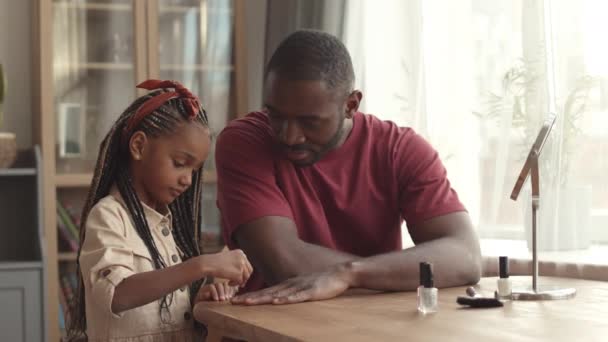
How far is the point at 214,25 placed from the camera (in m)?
4.13

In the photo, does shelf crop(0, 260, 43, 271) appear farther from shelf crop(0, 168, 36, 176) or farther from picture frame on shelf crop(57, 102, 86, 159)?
picture frame on shelf crop(57, 102, 86, 159)

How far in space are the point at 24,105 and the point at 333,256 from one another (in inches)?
95.4

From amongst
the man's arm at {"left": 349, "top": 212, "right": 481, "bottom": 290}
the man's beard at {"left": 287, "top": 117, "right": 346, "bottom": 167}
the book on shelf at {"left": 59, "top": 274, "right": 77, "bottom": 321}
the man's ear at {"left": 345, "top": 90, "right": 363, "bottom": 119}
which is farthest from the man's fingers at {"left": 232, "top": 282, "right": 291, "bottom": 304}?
the book on shelf at {"left": 59, "top": 274, "right": 77, "bottom": 321}

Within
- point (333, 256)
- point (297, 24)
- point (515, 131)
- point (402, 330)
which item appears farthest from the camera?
point (297, 24)

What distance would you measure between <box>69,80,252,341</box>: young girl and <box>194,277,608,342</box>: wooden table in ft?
0.31

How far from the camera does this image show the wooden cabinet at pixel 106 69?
3752 millimetres

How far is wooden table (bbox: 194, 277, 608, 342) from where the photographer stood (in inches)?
51.1

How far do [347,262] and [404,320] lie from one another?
1.38 feet

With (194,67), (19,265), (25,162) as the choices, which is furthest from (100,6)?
(19,265)

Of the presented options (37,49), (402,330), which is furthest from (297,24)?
(402,330)

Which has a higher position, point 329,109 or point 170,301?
point 329,109

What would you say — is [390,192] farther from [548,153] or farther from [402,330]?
[402,330]

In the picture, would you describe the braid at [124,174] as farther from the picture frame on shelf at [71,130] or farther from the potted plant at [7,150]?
the picture frame on shelf at [71,130]

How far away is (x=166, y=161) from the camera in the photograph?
6.11 ft
